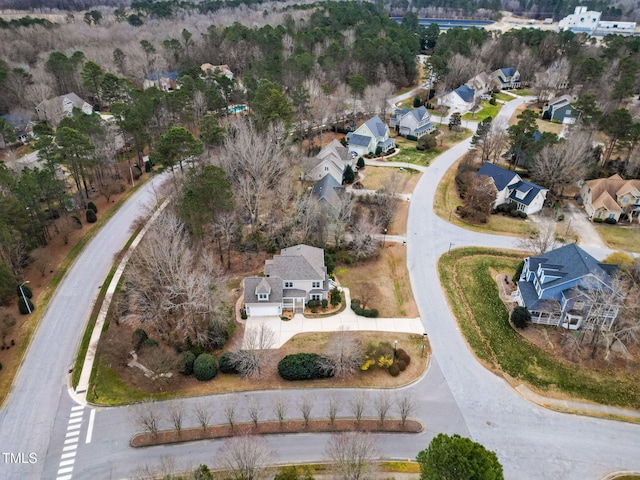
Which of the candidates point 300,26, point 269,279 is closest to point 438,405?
point 269,279

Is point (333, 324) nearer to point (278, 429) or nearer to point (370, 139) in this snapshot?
point (278, 429)

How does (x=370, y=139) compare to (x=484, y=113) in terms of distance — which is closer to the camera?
(x=370, y=139)

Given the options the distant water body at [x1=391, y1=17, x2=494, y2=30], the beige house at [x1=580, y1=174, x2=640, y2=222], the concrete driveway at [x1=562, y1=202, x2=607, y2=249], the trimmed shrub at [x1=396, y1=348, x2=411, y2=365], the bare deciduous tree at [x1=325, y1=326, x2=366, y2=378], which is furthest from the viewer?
the distant water body at [x1=391, y1=17, x2=494, y2=30]

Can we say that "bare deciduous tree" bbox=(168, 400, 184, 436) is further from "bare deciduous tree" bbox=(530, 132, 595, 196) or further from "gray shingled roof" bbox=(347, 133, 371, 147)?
"bare deciduous tree" bbox=(530, 132, 595, 196)

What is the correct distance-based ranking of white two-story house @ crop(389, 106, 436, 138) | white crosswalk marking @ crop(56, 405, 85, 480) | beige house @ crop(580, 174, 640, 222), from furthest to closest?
white two-story house @ crop(389, 106, 436, 138)
beige house @ crop(580, 174, 640, 222)
white crosswalk marking @ crop(56, 405, 85, 480)

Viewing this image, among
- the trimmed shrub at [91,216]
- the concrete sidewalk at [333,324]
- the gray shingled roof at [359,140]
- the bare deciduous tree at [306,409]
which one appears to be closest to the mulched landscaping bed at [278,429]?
the bare deciduous tree at [306,409]

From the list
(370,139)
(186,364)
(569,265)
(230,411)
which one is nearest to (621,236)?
(569,265)

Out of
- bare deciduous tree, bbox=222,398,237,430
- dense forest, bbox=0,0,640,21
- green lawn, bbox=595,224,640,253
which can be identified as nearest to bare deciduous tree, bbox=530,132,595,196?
green lawn, bbox=595,224,640,253
